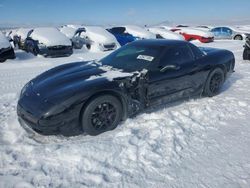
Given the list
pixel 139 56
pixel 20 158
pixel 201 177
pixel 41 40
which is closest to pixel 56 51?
pixel 41 40

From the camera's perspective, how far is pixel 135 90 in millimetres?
4301

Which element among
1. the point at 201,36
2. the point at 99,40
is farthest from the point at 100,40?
the point at 201,36

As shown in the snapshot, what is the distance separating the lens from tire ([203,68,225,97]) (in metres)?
5.66

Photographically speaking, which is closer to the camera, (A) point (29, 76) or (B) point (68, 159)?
(B) point (68, 159)

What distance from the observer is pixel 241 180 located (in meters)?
2.97

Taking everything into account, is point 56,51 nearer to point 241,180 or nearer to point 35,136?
point 35,136

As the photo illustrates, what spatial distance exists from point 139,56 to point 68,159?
2358mm

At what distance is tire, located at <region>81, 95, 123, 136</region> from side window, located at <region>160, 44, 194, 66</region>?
125 centimetres

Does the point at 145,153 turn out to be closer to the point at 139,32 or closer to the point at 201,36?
the point at 139,32

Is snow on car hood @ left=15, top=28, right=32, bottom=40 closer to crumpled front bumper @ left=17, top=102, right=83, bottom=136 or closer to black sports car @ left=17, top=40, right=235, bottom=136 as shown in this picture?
black sports car @ left=17, top=40, right=235, bottom=136

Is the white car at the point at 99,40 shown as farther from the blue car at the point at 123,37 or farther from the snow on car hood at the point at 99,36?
the blue car at the point at 123,37

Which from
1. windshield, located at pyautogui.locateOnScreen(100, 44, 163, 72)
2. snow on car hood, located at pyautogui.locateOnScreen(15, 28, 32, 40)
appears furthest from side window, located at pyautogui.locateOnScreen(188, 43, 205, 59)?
snow on car hood, located at pyautogui.locateOnScreen(15, 28, 32, 40)

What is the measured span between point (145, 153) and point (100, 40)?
33.3 feet

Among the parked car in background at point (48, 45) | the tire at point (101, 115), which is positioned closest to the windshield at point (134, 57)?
the tire at point (101, 115)
